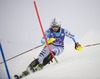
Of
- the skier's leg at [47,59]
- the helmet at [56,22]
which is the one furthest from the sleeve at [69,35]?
the skier's leg at [47,59]

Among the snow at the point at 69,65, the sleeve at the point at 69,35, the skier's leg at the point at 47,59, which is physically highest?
the sleeve at the point at 69,35

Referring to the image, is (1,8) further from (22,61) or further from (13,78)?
(13,78)

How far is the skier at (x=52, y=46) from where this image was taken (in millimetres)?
1942

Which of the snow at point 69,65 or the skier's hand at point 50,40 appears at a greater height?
the skier's hand at point 50,40

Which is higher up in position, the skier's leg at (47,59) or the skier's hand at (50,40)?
the skier's hand at (50,40)

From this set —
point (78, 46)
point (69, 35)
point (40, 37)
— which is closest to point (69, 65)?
point (78, 46)

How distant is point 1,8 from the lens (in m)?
1.98

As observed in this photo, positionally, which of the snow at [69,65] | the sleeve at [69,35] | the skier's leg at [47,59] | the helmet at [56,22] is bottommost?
the snow at [69,65]

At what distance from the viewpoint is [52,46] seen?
1.95 metres

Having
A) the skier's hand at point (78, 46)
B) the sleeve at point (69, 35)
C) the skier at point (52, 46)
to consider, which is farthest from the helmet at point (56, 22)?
the skier's hand at point (78, 46)

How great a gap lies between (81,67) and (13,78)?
0.81 m

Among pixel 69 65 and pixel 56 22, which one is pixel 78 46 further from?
pixel 56 22

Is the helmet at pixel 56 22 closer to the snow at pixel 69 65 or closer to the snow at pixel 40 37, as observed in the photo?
the snow at pixel 40 37

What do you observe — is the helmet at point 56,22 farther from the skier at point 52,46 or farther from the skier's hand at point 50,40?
the skier's hand at point 50,40
